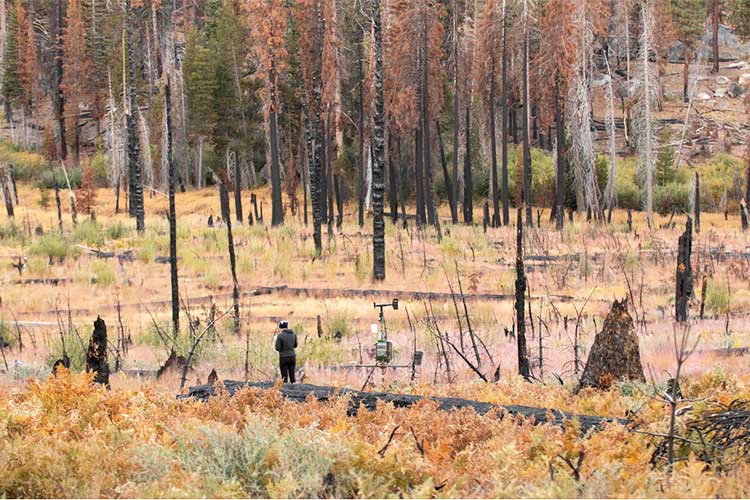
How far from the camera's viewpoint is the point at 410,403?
9.05 metres

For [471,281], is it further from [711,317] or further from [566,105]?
[566,105]

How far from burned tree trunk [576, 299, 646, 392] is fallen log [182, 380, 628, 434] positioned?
6.65 ft

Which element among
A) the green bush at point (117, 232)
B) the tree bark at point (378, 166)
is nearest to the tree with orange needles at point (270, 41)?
the green bush at point (117, 232)

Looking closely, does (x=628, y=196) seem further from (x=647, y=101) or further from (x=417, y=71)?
(x=417, y=71)

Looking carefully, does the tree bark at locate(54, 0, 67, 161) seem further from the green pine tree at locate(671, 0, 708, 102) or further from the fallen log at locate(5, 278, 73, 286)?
the green pine tree at locate(671, 0, 708, 102)

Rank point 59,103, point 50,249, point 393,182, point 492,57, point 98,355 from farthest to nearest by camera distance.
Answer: point 59,103
point 393,182
point 492,57
point 50,249
point 98,355

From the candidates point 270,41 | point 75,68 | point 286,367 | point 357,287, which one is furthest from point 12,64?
point 286,367

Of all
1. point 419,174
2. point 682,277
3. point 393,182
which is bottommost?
point 682,277

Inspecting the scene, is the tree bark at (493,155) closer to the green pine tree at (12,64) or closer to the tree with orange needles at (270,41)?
the tree with orange needles at (270,41)

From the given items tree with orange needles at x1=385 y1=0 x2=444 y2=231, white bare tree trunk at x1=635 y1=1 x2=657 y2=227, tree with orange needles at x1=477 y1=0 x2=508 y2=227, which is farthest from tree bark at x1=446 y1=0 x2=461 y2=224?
white bare tree trunk at x1=635 y1=1 x2=657 y2=227

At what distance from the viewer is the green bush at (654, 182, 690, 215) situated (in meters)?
47.5

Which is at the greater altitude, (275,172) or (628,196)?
(275,172)

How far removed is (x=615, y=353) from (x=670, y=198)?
128 ft

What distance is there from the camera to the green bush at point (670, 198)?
156 ft
